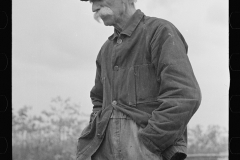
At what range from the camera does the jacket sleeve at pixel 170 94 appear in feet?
9.58

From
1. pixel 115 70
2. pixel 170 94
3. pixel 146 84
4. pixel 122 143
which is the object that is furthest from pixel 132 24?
pixel 122 143

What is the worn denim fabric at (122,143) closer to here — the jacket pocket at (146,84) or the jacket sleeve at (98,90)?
the jacket pocket at (146,84)

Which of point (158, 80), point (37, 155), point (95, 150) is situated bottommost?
point (37, 155)

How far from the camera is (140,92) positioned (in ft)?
10.2

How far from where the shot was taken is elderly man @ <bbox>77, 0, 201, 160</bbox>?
2949 mm

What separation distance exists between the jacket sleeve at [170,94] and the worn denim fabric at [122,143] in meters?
0.06

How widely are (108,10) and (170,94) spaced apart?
75 centimetres

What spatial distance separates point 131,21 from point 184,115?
2.58 ft

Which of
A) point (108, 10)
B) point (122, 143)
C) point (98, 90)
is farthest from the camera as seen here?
point (98, 90)

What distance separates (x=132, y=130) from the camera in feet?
10.1

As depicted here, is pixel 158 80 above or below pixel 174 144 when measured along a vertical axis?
above

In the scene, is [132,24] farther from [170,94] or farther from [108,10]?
[170,94]
